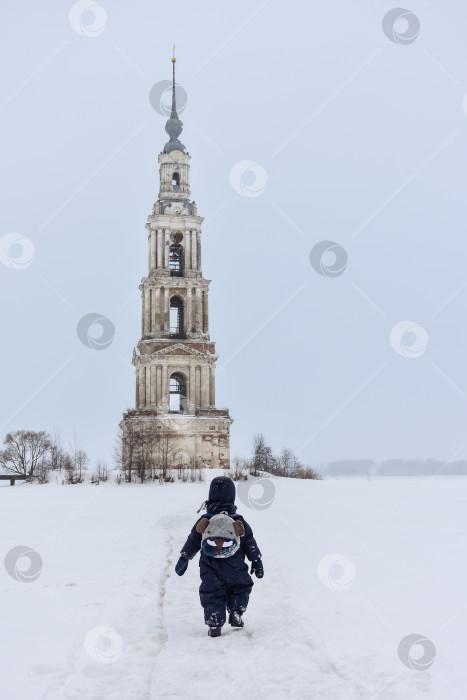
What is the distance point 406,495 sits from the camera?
23.8 m

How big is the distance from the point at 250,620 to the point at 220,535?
3.34 feet

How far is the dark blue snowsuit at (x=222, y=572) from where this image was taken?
7.16 meters

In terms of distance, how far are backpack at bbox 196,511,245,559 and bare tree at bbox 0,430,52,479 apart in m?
43.4

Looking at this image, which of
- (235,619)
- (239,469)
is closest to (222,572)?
(235,619)

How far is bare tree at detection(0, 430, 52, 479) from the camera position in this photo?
161ft

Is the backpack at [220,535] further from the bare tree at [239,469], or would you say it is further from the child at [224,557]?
the bare tree at [239,469]

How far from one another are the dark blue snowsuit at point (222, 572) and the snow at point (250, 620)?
0.95ft

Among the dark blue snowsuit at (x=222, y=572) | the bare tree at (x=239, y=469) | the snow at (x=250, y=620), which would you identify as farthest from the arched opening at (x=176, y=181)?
the dark blue snowsuit at (x=222, y=572)

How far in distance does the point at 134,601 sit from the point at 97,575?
1552 mm

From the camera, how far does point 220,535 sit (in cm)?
739
